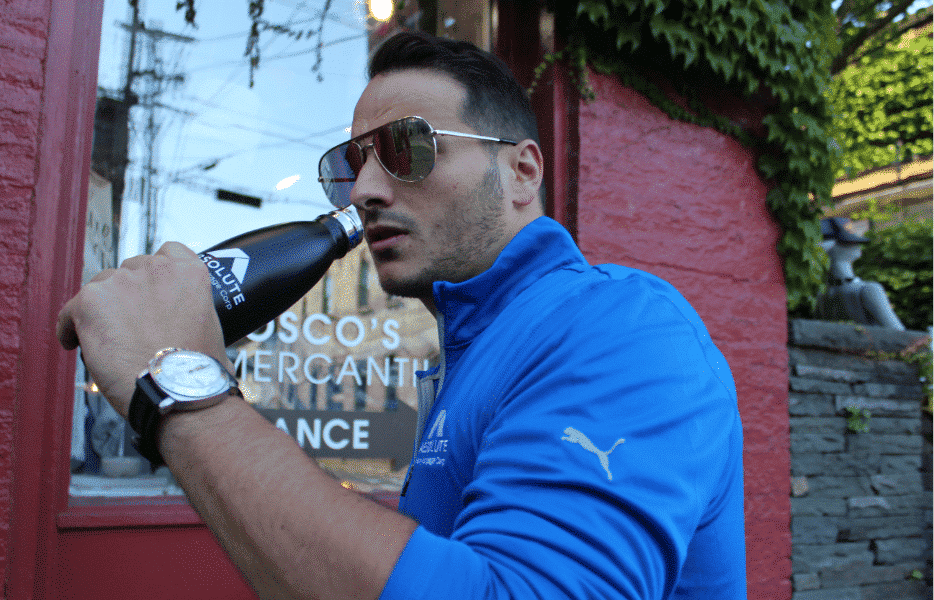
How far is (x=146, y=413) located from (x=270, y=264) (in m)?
0.61

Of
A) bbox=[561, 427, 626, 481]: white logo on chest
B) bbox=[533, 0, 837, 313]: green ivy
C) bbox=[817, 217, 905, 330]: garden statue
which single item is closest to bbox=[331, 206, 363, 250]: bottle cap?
bbox=[561, 427, 626, 481]: white logo on chest

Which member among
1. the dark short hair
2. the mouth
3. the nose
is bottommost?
the mouth

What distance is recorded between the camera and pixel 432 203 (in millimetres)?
1392

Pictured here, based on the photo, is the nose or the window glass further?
the window glass

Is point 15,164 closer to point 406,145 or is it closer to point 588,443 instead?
point 406,145

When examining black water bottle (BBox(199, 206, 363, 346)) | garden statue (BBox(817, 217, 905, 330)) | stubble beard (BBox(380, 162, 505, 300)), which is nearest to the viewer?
black water bottle (BBox(199, 206, 363, 346))

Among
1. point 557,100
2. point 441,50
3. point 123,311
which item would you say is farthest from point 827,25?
point 123,311

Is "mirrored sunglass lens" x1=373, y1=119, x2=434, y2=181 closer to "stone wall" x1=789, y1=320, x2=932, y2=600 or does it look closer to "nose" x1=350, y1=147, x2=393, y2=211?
"nose" x1=350, y1=147, x2=393, y2=211

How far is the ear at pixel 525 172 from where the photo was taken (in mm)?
1511

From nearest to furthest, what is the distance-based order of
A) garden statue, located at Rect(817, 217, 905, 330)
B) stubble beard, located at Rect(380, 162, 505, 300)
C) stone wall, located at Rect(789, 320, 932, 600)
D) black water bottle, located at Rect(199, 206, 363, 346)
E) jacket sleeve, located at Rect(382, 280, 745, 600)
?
1. jacket sleeve, located at Rect(382, 280, 745, 600)
2. black water bottle, located at Rect(199, 206, 363, 346)
3. stubble beard, located at Rect(380, 162, 505, 300)
4. stone wall, located at Rect(789, 320, 932, 600)
5. garden statue, located at Rect(817, 217, 905, 330)

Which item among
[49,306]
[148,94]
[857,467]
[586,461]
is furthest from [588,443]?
[857,467]

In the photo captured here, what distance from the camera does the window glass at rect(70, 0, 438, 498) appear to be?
2910mm

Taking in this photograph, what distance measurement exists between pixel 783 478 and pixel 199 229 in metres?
3.78

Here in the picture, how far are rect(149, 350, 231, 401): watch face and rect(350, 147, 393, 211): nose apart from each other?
0.70m
